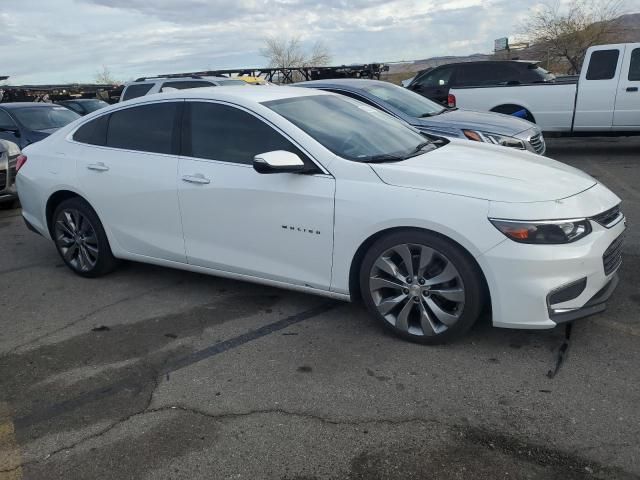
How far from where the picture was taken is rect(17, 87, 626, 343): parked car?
3428 mm

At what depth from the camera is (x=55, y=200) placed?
17.8ft

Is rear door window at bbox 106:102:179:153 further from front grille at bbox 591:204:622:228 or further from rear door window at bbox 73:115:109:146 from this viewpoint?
front grille at bbox 591:204:622:228

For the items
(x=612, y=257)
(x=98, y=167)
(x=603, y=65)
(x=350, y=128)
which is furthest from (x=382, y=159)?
(x=603, y=65)

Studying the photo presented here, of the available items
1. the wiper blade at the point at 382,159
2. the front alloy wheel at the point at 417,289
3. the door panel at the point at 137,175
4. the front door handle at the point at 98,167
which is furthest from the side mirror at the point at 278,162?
the front door handle at the point at 98,167

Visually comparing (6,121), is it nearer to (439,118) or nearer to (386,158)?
(439,118)

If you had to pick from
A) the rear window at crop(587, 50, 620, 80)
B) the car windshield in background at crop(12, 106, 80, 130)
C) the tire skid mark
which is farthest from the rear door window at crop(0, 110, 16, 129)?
the rear window at crop(587, 50, 620, 80)

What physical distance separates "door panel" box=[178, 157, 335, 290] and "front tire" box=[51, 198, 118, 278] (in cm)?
106

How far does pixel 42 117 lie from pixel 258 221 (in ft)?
30.6

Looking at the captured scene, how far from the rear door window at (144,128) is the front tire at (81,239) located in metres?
0.69

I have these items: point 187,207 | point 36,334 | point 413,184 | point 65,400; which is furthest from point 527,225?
point 36,334

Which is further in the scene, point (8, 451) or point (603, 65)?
point (603, 65)

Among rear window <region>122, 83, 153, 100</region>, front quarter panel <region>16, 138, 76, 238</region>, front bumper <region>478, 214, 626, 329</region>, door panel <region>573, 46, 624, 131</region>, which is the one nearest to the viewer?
front bumper <region>478, 214, 626, 329</region>

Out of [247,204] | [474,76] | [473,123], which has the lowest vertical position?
[247,204]

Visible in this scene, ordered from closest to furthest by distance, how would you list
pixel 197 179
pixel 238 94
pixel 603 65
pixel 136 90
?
pixel 197 179, pixel 238 94, pixel 603 65, pixel 136 90
